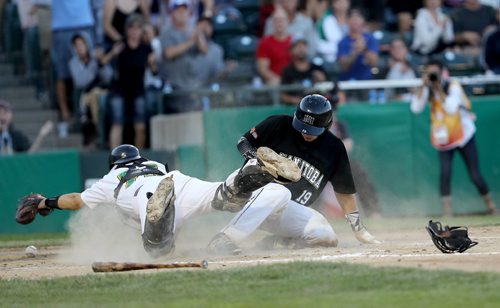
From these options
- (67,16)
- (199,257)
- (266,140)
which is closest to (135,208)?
(199,257)

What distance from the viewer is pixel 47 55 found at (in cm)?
1984

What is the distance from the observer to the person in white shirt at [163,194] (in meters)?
10.1

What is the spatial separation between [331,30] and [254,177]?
961 cm

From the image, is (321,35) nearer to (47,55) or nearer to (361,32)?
(361,32)

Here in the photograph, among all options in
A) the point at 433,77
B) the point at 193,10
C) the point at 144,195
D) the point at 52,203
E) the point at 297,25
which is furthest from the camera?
the point at 193,10

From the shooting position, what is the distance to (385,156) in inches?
708

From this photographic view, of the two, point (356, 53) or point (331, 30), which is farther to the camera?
point (331, 30)

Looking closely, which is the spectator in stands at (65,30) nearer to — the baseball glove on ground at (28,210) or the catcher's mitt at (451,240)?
the baseball glove on ground at (28,210)

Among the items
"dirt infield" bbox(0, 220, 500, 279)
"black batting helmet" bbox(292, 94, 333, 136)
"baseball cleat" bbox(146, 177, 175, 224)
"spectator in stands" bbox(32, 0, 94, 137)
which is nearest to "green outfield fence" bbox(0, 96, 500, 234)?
"spectator in stands" bbox(32, 0, 94, 137)

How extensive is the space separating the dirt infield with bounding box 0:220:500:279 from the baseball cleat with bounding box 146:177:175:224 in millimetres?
634

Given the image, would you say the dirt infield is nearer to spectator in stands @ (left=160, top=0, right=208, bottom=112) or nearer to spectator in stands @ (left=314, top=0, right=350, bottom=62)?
spectator in stands @ (left=160, top=0, right=208, bottom=112)

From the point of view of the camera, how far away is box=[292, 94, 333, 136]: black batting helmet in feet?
35.8

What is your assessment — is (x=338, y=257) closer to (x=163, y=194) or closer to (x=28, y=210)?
(x=163, y=194)

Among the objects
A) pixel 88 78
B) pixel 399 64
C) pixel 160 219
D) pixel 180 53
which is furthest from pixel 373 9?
pixel 160 219
